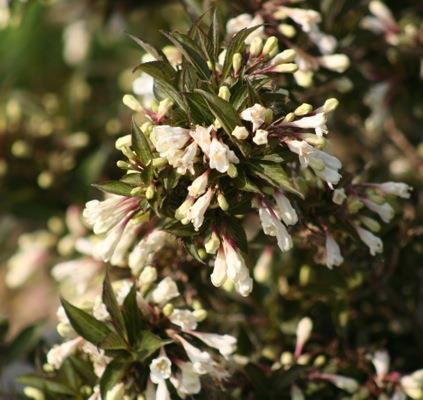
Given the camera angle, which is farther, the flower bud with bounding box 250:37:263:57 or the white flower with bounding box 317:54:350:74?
the white flower with bounding box 317:54:350:74

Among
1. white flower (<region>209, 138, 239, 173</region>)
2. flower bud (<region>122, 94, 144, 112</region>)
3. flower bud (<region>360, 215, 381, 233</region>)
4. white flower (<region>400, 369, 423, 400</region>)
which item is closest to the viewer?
white flower (<region>209, 138, 239, 173</region>)

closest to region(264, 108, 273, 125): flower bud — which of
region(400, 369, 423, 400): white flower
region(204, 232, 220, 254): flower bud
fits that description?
region(204, 232, 220, 254): flower bud

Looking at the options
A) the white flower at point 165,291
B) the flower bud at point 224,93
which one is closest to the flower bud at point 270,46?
the flower bud at point 224,93

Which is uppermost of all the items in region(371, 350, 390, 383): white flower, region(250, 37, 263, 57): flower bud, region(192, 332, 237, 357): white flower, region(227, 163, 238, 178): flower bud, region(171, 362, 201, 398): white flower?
region(250, 37, 263, 57): flower bud

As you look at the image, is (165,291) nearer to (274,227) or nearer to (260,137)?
(274,227)

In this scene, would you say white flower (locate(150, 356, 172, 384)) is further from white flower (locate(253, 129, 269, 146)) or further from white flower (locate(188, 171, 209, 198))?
white flower (locate(253, 129, 269, 146))

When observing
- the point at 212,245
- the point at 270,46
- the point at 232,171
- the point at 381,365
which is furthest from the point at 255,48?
the point at 381,365

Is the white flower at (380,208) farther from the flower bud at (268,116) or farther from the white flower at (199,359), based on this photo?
the white flower at (199,359)

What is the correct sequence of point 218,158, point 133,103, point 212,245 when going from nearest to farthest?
point 218,158 < point 212,245 < point 133,103
